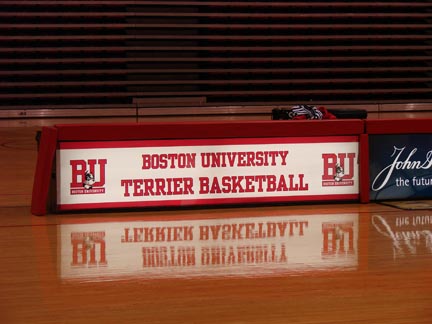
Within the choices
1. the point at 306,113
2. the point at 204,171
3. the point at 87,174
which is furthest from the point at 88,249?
the point at 306,113

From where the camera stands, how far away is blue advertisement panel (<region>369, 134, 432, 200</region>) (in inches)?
A: 258

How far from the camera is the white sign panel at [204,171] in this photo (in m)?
6.05

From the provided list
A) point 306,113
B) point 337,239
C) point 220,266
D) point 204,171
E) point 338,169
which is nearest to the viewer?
point 220,266

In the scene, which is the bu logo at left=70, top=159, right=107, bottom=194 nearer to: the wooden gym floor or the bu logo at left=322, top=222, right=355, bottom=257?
the wooden gym floor

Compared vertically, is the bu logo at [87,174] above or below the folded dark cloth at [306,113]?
below

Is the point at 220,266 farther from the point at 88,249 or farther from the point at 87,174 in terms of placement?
the point at 87,174

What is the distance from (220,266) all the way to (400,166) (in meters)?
2.85

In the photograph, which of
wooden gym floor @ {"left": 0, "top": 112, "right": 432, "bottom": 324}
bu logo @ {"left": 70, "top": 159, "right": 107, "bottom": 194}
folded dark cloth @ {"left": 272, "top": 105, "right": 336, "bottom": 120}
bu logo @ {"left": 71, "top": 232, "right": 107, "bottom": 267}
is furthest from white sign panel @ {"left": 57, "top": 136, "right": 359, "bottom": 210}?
bu logo @ {"left": 71, "top": 232, "right": 107, "bottom": 267}

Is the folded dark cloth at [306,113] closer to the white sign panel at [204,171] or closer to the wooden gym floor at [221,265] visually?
the white sign panel at [204,171]

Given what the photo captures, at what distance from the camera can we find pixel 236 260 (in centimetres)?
441

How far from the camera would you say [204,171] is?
627 centimetres

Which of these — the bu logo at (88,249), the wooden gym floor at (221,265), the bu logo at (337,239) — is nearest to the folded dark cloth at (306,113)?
the wooden gym floor at (221,265)

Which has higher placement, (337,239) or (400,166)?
(400,166)

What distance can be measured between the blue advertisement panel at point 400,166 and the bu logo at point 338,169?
184 millimetres
